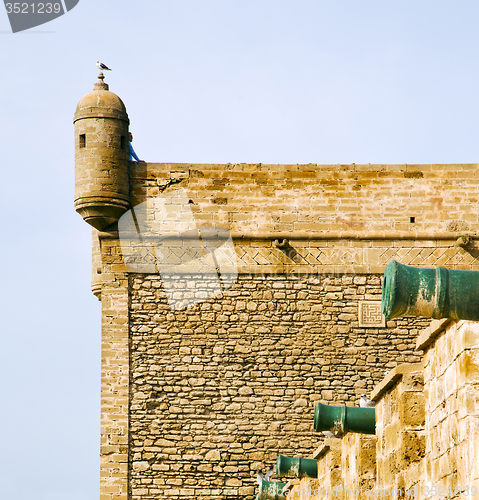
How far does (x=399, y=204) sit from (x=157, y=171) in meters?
3.62

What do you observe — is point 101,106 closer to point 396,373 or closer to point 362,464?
point 362,464

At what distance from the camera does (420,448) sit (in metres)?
5.50

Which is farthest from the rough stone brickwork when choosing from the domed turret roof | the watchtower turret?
the domed turret roof

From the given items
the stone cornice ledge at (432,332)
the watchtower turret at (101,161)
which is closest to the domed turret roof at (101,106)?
the watchtower turret at (101,161)

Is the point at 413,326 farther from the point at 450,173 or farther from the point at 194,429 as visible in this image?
the point at 194,429

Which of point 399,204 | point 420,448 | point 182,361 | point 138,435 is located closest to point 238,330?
point 182,361

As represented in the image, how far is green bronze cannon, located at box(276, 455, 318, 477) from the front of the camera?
906 cm

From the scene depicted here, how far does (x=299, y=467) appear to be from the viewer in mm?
9172

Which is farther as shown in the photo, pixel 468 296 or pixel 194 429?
pixel 194 429

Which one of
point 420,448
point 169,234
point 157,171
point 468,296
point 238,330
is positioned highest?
point 157,171

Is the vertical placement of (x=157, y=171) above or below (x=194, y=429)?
above

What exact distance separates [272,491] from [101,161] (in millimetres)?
5532

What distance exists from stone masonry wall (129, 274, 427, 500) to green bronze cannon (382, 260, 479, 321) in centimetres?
1011

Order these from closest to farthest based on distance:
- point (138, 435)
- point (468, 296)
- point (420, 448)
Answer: point (468, 296), point (420, 448), point (138, 435)
